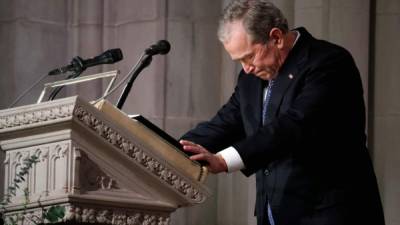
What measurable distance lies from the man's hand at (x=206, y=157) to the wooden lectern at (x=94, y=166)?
4cm

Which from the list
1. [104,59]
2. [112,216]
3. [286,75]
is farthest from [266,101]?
[112,216]

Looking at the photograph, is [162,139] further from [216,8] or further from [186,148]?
[216,8]

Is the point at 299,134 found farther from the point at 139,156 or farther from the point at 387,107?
the point at 387,107

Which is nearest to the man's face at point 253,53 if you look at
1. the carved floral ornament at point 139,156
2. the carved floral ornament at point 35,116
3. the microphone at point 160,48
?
Result: the microphone at point 160,48

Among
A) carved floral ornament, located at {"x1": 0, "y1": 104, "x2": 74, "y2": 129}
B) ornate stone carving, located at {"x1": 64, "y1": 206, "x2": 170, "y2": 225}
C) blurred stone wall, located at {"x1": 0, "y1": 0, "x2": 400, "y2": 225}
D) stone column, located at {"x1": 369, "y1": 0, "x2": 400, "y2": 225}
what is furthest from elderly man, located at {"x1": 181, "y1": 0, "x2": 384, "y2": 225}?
blurred stone wall, located at {"x1": 0, "y1": 0, "x2": 400, "y2": 225}

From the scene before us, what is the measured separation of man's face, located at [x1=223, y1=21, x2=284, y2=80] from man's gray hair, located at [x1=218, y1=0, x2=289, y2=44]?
0.8 inches

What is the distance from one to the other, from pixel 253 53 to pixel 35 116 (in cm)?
99

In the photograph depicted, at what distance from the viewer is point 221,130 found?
5594 mm

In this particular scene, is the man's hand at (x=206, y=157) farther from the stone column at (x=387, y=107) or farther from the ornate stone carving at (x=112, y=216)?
the stone column at (x=387, y=107)

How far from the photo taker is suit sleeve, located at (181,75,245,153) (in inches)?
218

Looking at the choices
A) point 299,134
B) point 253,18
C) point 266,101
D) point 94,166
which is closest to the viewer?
point 94,166

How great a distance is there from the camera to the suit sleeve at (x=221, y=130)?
218 inches

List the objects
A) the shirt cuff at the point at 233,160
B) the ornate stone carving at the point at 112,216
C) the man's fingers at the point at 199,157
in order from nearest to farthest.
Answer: the ornate stone carving at the point at 112,216 < the man's fingers at the point at 199,157 < the shirt cuff at the point at 233,160

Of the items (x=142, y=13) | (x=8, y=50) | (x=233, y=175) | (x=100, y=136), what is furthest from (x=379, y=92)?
(x=100, y=136)
